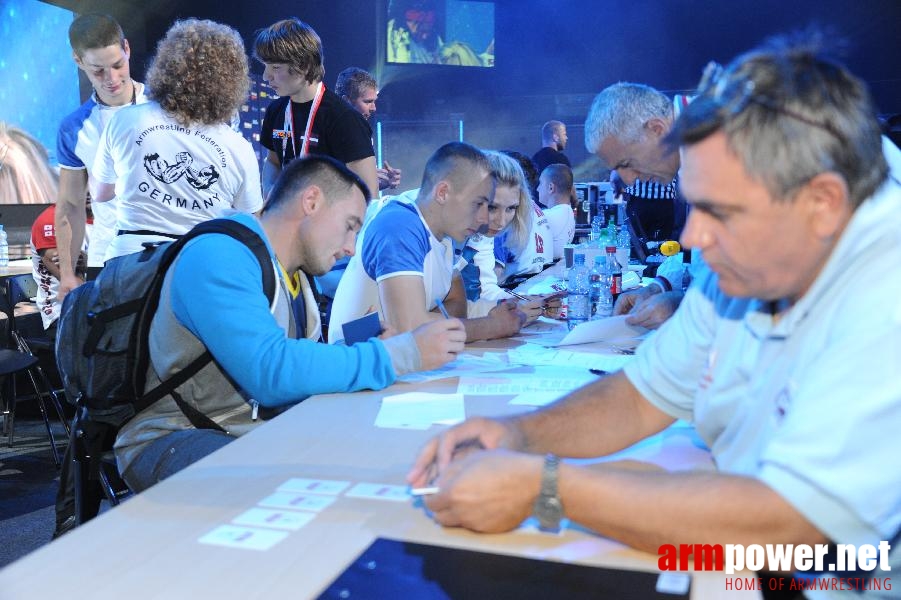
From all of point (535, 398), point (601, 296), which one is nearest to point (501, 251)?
point (601, 296)

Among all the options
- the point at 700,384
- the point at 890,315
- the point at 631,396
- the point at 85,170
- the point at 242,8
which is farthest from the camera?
the point at 242,8

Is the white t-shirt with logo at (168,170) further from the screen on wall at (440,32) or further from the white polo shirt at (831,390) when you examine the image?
the screen on wall at (440,32)

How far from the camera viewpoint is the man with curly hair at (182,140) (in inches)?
103

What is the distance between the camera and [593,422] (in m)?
1.40

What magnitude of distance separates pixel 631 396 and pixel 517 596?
572 millimetres

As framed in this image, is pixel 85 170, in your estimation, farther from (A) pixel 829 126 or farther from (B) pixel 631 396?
(A) pixel 829 126

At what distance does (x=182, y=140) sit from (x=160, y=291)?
98cm

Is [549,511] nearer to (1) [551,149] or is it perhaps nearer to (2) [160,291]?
(2) [160,291]

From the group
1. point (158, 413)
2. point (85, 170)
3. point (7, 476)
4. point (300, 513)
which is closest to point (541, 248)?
point (85, 170)

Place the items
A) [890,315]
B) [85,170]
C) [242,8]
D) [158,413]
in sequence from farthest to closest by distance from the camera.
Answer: [242,8]
[85,170]
[158,413]
[890,315]

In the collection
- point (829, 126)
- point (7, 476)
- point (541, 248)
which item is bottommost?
point (7, 476)

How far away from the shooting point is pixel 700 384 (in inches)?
51.7

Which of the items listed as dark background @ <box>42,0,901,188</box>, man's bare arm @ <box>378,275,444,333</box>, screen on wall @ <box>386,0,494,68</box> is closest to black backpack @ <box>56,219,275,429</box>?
man's bare arm @ <box>378,275,444,333</box>

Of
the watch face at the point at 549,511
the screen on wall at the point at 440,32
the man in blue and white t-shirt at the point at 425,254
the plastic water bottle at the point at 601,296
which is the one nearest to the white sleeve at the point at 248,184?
the man in blue and white t-shirt at the point at 425,254
